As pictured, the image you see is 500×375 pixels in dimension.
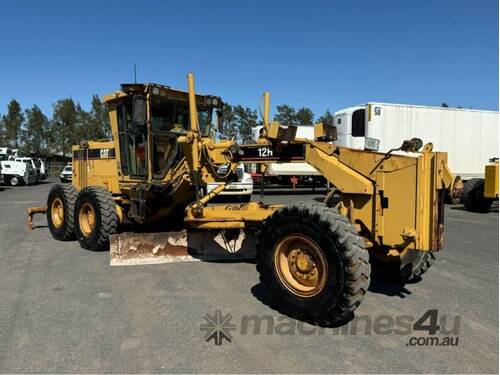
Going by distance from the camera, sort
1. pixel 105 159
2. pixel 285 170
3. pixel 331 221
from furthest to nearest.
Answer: pixel 285 170 < pixel 105 159 < pixel 331 221

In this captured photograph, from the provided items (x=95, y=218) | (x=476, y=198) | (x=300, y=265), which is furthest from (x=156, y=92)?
(x=476, y=198)

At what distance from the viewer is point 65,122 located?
56094mm

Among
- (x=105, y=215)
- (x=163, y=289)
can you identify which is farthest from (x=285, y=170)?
(x=163, y=289)

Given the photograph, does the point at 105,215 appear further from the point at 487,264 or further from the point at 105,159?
the point at 487,264

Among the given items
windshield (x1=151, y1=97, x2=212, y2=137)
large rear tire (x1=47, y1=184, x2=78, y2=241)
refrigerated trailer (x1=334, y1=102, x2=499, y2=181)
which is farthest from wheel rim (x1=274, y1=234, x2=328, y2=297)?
refrigerated trailer (x1=334, y1=102, x2=499, y2=181)

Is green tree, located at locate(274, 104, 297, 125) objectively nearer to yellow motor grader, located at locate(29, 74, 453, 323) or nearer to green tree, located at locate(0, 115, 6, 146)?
green tree, located at locate(0, 115, 6, 146)

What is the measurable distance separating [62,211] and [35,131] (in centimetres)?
5462

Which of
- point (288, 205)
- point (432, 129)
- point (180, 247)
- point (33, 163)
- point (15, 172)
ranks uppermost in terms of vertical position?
point (432, 129)

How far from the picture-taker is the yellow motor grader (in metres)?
4.20

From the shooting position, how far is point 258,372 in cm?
342

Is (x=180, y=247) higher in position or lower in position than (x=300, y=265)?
lower

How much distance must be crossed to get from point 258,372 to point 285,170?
Answer: 19.2m

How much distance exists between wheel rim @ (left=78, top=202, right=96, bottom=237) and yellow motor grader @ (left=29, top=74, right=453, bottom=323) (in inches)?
1.0

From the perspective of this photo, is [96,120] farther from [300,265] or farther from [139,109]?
[300,265]
